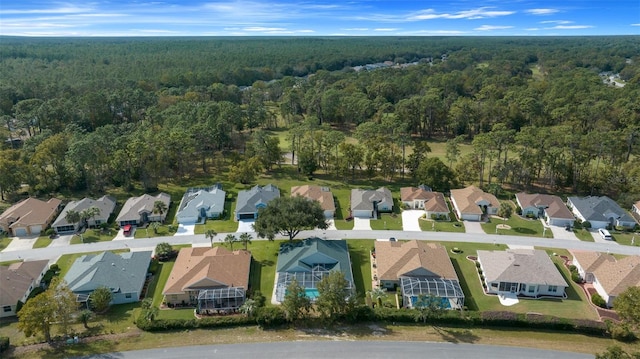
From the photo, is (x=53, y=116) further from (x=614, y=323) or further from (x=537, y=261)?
(x=614, y=323)

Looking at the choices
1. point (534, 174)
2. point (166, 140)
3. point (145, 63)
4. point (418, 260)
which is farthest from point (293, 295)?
point (145, 63)

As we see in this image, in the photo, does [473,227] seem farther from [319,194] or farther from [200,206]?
[200,206]

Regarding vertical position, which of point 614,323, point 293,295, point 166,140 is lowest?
point 614,323

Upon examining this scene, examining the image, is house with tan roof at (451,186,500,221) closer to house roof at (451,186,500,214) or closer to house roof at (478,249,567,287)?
house roof at (451,186,500,214)

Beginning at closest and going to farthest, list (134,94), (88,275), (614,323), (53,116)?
1. (614,323)
2. (88,275)
3. (53,116)
4. (134,94)

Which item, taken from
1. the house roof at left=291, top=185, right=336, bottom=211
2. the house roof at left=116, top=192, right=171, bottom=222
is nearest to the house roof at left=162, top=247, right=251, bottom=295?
the house roof at left=116, top=192, right=171, bottom=222

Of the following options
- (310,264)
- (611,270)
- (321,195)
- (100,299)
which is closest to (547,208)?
(611,270)
